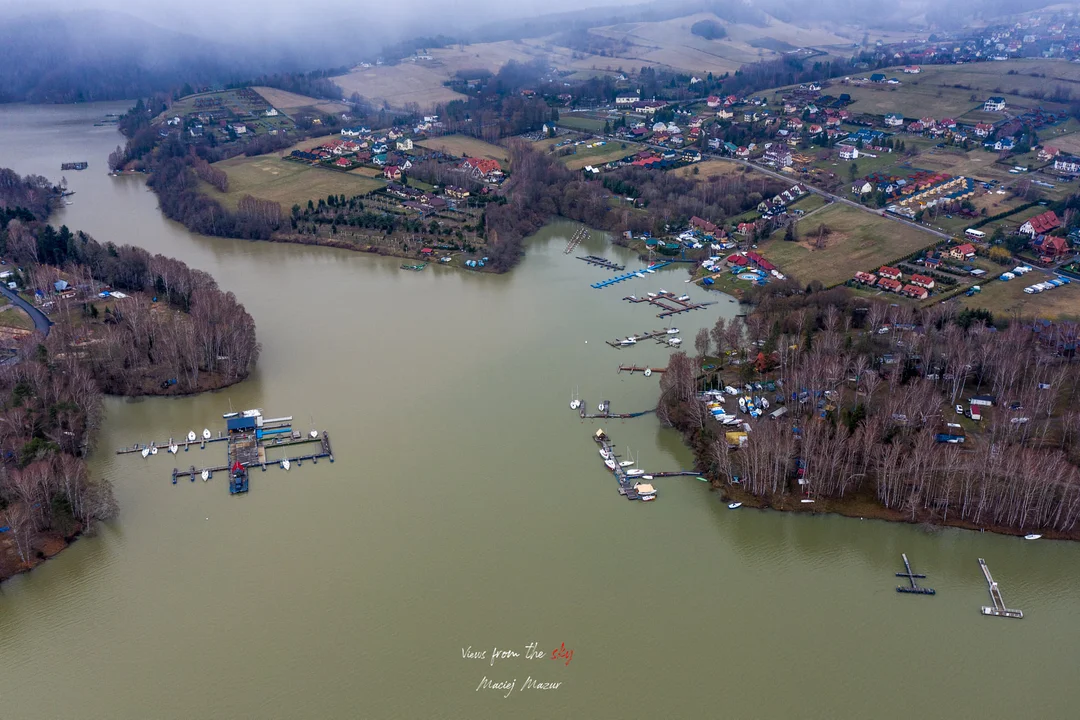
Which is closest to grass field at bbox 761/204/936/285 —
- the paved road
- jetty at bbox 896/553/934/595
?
jetty at bbox 896/553/934/595

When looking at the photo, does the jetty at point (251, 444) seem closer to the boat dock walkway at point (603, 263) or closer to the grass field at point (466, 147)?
the boat dock walkway at point (603, 263)

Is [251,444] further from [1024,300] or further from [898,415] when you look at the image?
[1024,300]

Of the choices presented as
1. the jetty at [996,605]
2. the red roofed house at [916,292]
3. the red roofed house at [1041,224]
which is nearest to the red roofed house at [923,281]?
the red roofed house at [916,292]

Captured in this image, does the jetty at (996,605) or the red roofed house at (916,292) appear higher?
the red roofed house at (916,292)

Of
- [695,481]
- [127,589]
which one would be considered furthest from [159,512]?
[695,481]

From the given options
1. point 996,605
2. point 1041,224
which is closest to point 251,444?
point 996,605

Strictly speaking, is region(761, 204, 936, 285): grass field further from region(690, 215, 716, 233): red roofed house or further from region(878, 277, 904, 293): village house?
region(690, 215, 716, 233): red roofed house

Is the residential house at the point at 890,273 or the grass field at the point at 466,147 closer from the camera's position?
the residential house at the point at 890,273
